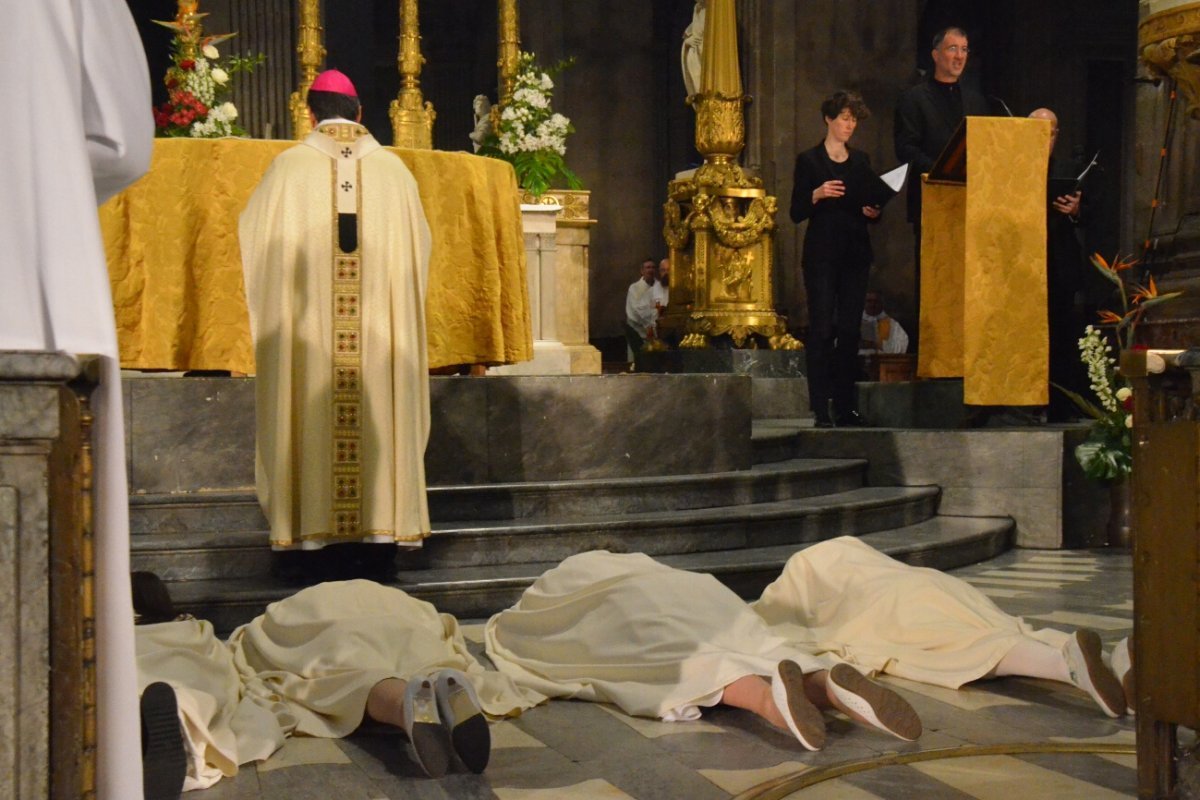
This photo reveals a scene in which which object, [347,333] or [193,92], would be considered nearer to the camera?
[347,333]

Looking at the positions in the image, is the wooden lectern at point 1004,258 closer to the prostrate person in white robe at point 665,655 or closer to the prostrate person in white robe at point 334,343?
the prostrate person in white robe at point 334,343

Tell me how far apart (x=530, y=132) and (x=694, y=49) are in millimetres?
3055

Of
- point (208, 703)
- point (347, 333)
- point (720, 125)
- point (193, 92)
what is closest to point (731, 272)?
point (720, 125)

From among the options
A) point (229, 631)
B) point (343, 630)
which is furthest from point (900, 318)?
point (343, 630)

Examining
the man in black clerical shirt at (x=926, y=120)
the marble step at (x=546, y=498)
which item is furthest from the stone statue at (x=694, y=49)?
the marble step at (x=546, y=498)

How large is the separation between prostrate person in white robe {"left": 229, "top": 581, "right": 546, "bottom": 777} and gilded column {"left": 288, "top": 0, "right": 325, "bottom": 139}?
5.09m

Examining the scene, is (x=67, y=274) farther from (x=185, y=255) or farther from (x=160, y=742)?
(x=185, y=255)

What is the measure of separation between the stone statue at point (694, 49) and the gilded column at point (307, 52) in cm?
344

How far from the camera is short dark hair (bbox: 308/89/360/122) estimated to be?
499 centimetres

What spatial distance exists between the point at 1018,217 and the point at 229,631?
4.51 metres

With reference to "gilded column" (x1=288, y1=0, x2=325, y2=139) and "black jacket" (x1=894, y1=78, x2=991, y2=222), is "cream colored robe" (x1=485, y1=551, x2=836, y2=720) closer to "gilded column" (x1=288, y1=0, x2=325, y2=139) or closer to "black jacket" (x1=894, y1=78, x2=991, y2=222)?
"black jacket" (x1=894, y1=78, x2=991, y2=222)

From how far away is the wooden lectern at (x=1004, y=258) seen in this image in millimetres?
7191

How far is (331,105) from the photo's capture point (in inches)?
197

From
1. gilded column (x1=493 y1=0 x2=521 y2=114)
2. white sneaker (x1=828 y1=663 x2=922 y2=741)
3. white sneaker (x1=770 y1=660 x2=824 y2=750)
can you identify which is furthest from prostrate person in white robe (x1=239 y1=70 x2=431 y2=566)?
gilded column (x1=493 y1=0 x2=521 y2=114)
